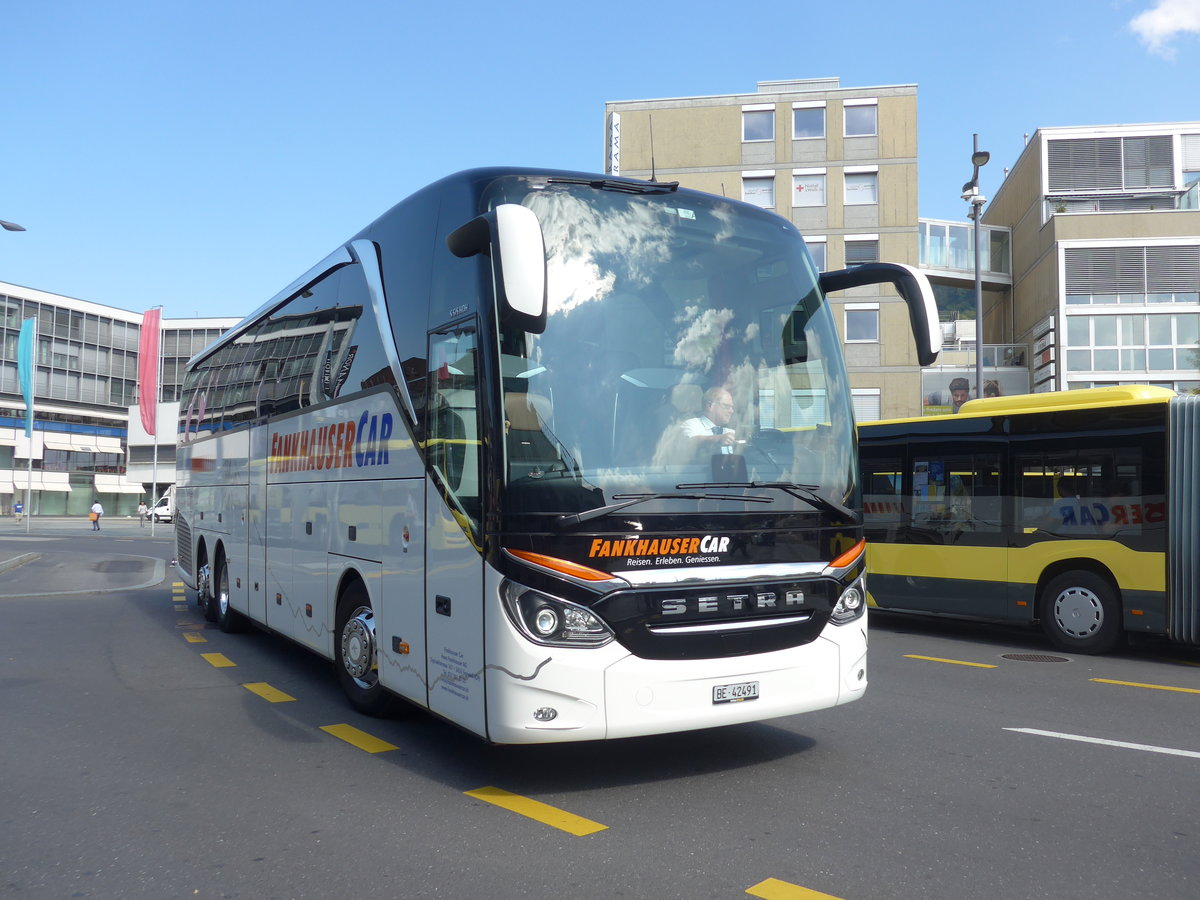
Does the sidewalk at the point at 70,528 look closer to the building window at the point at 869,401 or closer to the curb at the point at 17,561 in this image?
the curb at the point at 17,561

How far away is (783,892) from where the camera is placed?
3.91 meters

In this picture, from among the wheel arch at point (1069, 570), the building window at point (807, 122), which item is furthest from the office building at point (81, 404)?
the wheel arch at point (1069, 570)

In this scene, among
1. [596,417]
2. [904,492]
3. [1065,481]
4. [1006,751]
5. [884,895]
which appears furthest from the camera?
[904,492]

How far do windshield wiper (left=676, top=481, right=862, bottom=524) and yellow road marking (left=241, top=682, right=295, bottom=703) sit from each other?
14.4 feet

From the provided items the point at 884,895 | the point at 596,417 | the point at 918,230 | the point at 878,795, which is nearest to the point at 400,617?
the point at 596,417

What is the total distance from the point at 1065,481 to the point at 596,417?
25.9 feet

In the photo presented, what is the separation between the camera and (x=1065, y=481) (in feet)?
36.3

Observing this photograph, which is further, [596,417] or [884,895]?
[596,417]

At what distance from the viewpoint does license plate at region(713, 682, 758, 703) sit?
5191mm

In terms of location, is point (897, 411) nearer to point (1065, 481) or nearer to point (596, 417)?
point (1065, 481)

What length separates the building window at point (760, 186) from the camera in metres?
45.0

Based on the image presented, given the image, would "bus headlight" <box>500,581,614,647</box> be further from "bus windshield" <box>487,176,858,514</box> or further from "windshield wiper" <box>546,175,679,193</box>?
"windshield wiper" <box>546,175,679,193</box>

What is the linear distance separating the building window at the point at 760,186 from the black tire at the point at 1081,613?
36.0 meters

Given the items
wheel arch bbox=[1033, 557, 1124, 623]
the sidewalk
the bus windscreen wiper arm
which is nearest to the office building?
the sidewalk
